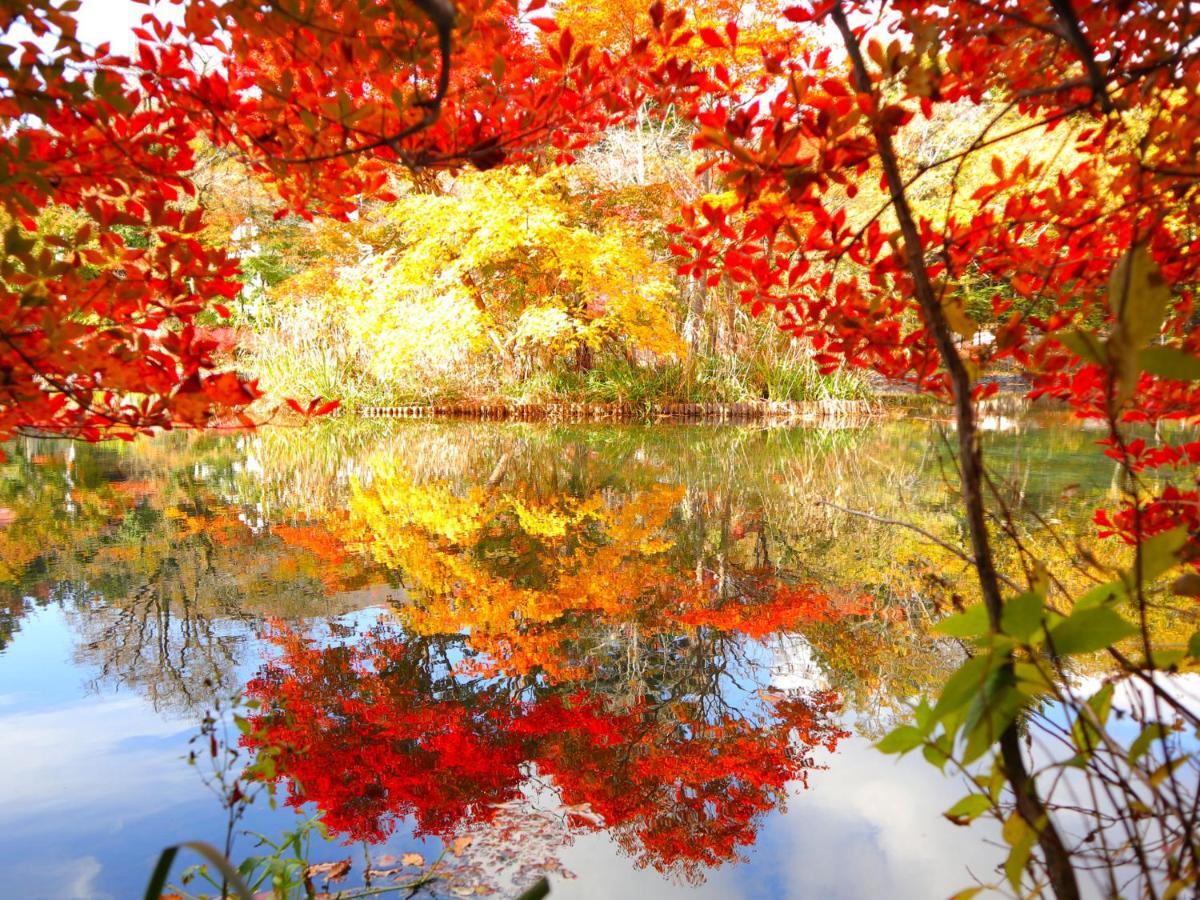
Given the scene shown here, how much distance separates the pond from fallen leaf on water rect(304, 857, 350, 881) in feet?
0.13

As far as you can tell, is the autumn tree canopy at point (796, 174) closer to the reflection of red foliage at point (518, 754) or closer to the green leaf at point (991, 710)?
the green leaf at point (991, 710)

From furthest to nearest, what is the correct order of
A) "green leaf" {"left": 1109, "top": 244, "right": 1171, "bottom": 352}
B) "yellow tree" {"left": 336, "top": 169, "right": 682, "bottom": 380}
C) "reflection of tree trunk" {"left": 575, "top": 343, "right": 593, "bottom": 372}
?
1. "reflection of tree trunk" {"left": 575, "top": 343, "right": 593, "bottom": 372}
2. "yellow tree" {"left": 336, "top": 169, "right": 682, "bottom": 380}
3. "green leaf" {"left": 1109, "top": 244, "right": 1171, "bottom": 352}

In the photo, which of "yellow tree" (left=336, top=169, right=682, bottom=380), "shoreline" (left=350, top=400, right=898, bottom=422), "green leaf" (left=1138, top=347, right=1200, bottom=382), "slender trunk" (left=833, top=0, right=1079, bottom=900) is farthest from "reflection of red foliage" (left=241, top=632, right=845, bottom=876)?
"shoreline" (left=350, top=400, right=898, bottom=422)

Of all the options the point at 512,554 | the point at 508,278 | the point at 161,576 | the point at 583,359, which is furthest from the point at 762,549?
the point at 583,359

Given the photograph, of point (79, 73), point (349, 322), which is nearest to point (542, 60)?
point (79, 73)

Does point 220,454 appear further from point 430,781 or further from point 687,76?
point 687,76

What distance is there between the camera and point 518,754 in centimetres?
194

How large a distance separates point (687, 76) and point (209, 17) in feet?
2.48

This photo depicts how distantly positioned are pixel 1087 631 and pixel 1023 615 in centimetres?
4

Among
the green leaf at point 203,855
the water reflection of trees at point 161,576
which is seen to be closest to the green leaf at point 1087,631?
the green leaf at point 203,855

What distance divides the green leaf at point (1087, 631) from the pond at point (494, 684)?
0.17 meters

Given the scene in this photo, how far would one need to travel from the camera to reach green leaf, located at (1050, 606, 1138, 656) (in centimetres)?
47

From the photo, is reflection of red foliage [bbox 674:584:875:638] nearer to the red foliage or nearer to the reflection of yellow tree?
the reflection of yellow tree

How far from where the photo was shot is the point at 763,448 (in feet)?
22.1
